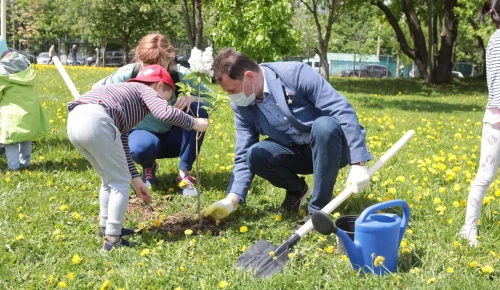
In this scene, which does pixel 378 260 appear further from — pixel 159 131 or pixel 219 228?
pixel 159 131

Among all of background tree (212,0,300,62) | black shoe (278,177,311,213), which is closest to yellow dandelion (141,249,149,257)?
black shoe (278,177,311,213)

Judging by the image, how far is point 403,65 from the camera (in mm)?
50000

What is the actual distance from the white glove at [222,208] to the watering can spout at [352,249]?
967mm

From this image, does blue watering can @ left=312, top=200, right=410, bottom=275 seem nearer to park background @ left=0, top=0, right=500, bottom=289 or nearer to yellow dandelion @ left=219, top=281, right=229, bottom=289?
park background @ left=0, top=0, right=500, bottom=289

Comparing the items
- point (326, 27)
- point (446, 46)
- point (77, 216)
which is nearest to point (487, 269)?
point (77, 216)

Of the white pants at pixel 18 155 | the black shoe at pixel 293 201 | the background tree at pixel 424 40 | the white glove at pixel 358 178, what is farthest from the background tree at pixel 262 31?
the white glove at pixel 358 178

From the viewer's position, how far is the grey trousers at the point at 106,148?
301cm

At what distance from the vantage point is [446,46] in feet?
62.8

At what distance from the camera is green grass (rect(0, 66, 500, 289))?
2779 mm

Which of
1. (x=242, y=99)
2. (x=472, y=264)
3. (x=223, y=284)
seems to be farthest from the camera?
(x=242, y=99)

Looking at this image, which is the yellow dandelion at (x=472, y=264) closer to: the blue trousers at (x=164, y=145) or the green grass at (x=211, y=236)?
the green grass at (x=211, y=236)

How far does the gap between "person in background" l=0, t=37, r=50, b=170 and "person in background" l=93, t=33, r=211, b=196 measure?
1.27m

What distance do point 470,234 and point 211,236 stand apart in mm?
1545

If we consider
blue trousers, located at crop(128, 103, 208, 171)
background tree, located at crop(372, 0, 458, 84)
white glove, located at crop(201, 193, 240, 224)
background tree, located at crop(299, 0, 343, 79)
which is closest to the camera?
white glove, located at crop(201, 193, 240, 224)
